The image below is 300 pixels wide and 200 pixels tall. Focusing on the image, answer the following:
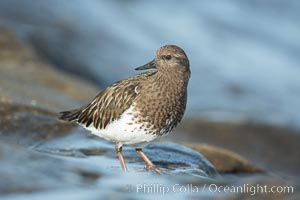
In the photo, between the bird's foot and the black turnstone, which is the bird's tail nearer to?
the black turnstone

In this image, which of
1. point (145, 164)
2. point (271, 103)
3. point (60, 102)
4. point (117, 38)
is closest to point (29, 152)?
point (145, 164)

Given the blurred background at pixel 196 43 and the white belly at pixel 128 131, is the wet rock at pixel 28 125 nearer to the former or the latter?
the white belly at pixel 128 131

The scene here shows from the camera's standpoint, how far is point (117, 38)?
13.2 m

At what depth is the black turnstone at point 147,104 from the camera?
5652 millimetres

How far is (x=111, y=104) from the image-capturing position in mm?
5961

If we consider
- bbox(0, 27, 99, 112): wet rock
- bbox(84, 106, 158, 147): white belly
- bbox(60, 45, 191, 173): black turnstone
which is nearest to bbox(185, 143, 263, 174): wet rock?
bbox(60, 45, 191, 173): black turnstone

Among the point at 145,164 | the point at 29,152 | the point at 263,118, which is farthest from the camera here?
the point at 263,118

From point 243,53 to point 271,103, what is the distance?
8.22 ft

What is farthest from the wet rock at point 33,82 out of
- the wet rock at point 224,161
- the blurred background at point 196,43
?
the wet rock at point 224,161

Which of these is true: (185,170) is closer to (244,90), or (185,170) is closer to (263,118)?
(263,118)

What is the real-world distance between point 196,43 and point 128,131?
8.65 meters

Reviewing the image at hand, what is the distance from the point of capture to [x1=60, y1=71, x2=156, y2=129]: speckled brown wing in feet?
19.1

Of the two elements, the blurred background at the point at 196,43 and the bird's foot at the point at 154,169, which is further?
the blurred background at the point at 196,43

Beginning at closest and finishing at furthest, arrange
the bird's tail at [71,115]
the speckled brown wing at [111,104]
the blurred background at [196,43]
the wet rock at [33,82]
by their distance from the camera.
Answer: the speckled brown wing at [111,104], the bird's tail at [71,115], the wet rock at [33,82], the blurred background at [196,43]
